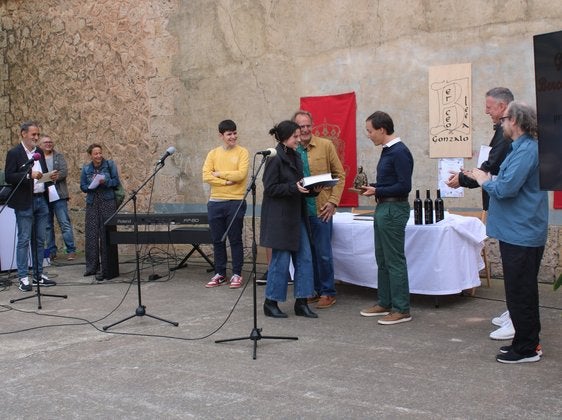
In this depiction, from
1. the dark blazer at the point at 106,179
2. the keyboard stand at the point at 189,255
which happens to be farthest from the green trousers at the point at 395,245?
the dark blazer at the point at 106,179

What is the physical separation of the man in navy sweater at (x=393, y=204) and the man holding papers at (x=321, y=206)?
0.69 meters

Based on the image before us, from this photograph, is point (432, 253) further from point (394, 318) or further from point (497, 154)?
point (497, 154)

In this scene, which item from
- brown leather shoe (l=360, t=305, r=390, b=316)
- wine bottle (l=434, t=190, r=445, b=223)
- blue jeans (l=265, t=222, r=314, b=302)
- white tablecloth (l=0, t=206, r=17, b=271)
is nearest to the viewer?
blue jeans (l=265, t=222, r=314, b=302)

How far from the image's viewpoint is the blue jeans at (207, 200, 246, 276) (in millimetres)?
7945

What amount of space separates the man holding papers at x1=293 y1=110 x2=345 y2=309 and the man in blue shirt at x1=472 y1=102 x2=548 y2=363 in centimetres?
217

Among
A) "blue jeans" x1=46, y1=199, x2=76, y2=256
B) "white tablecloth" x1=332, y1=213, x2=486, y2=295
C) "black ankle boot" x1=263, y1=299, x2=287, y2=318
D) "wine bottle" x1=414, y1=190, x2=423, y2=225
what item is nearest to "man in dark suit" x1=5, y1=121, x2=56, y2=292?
"blue jeans" x1=46, y1=199, x2=76, y2=256

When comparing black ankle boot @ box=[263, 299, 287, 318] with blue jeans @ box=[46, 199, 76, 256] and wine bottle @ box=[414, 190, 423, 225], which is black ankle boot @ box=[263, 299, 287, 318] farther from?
blue jeans @ box=[46, 199, 76, 256]

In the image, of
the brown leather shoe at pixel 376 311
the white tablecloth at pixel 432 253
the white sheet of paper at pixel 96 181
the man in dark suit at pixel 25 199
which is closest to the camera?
the brown leather shoe at pixel 376 311

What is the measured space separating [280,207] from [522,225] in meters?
2.18

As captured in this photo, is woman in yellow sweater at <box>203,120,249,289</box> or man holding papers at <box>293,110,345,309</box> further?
woman in yellow sweater at <box>203,120,249,289</box>

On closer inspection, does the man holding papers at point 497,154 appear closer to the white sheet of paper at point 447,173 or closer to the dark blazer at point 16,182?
the white sheet of paper at point 447,173

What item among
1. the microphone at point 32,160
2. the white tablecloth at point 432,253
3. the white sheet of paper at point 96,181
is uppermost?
the microphone at point 32,160

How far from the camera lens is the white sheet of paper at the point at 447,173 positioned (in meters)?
8.10

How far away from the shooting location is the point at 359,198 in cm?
899
